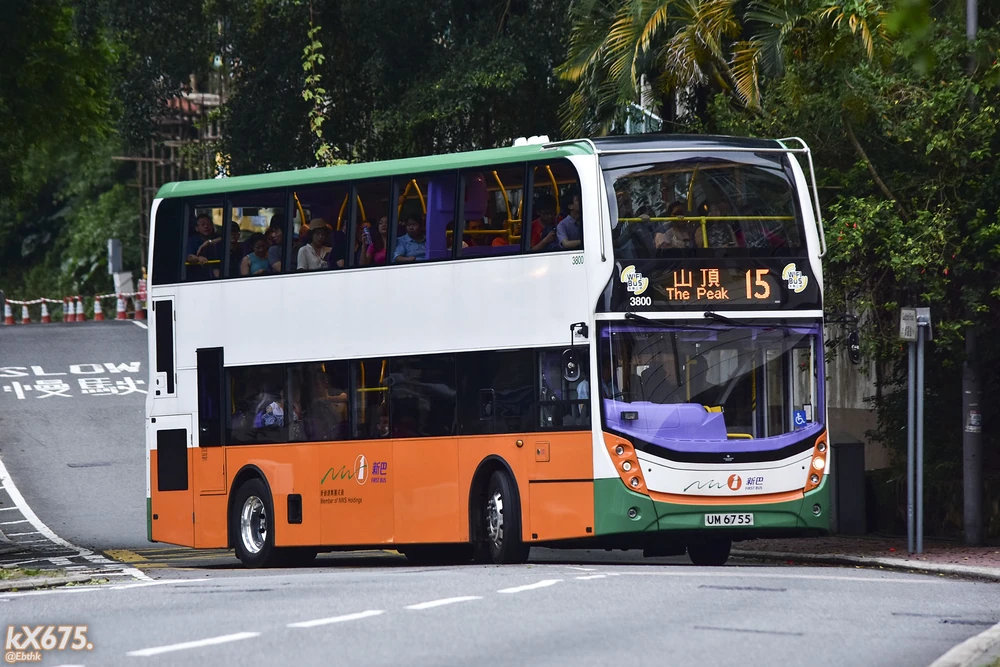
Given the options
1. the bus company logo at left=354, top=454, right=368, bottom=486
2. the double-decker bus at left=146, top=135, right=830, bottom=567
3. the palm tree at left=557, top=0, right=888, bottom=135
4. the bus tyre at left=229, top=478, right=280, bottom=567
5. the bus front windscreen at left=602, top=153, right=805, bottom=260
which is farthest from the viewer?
the palm tree at left=557, top=0, right=888, bottom=135

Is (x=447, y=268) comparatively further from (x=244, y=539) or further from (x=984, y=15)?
(x=984, y=15)

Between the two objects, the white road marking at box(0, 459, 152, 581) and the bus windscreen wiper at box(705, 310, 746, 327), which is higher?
the bus windscreen wiper at box(705, 310, 746, 327)

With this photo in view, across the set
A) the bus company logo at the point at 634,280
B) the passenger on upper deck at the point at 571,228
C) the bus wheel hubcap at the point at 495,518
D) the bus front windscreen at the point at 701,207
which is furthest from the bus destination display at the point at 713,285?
the bus wheel hubcap at the point at 495,518

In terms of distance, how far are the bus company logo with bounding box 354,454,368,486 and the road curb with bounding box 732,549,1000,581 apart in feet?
16.8

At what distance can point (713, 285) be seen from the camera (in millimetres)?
17750

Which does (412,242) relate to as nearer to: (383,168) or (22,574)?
(383,168)

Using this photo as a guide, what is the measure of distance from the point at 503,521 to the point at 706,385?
8.07 ft

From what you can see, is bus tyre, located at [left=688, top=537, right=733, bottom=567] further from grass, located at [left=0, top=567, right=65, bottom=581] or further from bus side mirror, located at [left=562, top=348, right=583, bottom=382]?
grass, located at [left=0, top=567, right=65, bottom=581]

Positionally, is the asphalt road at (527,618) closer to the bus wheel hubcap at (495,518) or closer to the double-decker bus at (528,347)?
the double-decker bus at (528,347)

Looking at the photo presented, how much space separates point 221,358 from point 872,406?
12.0 meters

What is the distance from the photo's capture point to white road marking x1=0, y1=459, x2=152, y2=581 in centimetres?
1929

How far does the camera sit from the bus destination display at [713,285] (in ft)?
57.6

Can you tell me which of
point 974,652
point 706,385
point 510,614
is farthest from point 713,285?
point 974,652

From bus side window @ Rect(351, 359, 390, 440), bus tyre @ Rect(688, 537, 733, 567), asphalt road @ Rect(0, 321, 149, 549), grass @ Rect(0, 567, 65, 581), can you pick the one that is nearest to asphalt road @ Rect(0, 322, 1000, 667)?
grass @ Rect(0, 567, 65, 581)
